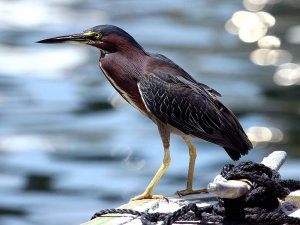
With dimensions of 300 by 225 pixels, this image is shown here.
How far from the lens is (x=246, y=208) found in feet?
12.9

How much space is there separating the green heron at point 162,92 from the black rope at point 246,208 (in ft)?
2.47

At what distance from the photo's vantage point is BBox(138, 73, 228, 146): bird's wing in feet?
15.8

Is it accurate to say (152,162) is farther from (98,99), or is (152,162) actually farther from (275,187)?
(275,187)

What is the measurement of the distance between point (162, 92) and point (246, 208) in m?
1.04

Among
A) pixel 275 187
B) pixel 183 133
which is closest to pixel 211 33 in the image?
pixel 183 133

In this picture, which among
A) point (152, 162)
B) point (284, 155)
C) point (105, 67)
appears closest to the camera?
point (284, 155)

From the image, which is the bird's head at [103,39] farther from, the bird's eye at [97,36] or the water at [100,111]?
the water at [100,111]

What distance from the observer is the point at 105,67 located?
4852mm

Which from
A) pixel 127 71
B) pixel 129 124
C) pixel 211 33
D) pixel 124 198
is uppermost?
pixel 211 33

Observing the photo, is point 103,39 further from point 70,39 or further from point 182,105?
point 182,105

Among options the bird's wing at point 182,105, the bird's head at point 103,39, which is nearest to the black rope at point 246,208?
the bird's wing at point 182,105

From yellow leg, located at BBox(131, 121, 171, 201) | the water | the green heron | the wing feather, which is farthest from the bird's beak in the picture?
the water

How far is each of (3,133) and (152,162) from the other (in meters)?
1.92

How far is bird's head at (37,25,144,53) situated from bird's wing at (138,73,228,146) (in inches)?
6.1
